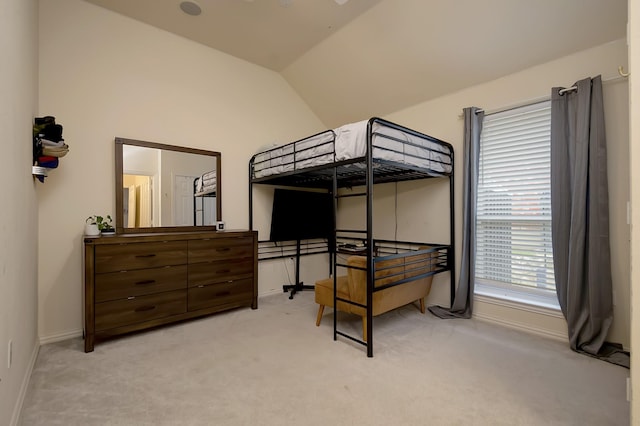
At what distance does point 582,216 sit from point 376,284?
176 cm

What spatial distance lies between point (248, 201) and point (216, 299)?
4.43 ft

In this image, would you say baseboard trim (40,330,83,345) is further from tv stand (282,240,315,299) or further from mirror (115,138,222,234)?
tv stand (282,240,315,299)

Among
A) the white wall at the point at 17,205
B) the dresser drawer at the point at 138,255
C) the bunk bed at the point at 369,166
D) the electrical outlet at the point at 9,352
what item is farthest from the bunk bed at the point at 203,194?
the electrical outlet at the point at 9,352

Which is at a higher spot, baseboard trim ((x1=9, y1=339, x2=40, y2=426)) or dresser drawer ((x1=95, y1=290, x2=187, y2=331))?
dresser drawer ((x1=95, y1=290, x2=187, y2=331))

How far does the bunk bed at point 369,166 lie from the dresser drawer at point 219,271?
71cm

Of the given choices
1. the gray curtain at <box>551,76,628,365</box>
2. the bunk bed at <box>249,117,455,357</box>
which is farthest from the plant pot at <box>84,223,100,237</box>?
the gray curtain at <box>551,76,628,365</box>

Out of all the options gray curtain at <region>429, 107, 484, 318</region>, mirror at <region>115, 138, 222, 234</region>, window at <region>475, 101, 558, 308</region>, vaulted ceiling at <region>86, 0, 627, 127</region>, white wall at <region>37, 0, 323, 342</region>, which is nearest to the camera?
vaulted ceiling at <region>86, 0, 627, 127</region>

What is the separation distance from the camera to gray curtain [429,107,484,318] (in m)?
3.08

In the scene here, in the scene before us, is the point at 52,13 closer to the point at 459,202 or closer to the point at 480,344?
the point at 459,202

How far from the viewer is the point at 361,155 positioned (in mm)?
2486

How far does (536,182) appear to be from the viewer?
279 centimetres

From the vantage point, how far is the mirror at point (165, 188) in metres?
2.96

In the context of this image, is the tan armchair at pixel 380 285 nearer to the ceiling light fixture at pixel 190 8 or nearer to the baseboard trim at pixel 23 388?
the baseboard trim at pixel 23 388

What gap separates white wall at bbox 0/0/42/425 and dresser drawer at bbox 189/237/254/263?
119 cm
